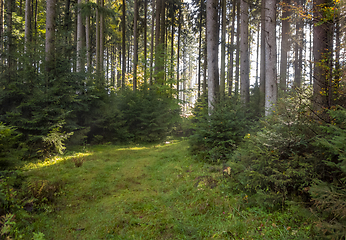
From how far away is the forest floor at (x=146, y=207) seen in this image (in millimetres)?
3584

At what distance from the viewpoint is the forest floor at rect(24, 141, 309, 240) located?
3584 millimetres

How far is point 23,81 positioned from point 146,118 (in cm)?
709

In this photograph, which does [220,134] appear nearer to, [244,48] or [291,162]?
[291,162]

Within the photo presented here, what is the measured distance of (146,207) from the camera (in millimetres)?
4770

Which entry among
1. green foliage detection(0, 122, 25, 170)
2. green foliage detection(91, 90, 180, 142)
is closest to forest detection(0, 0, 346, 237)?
green foliage detection(0, 122, 25, 170)

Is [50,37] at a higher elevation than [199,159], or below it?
higher

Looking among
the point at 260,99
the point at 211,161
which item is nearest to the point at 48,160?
the point at 211,161

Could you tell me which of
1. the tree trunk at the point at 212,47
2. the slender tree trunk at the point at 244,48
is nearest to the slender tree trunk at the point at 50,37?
the tree trunk at the point at 212,47

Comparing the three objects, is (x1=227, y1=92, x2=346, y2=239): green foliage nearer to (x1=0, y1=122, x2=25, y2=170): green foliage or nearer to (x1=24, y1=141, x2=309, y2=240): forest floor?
(x1=24, y1=141, x2=309, y2=240): forest floor

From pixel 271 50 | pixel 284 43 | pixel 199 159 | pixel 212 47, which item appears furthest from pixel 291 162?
pixel 284 43

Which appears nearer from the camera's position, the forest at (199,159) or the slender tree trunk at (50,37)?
the forest at (199,159)

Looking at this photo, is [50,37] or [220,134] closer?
[220,134]

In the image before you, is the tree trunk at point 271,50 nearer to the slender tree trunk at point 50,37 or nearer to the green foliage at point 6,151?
the green foliage at point 6,151

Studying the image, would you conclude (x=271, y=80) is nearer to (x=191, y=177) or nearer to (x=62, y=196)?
(x=191, y=177)
